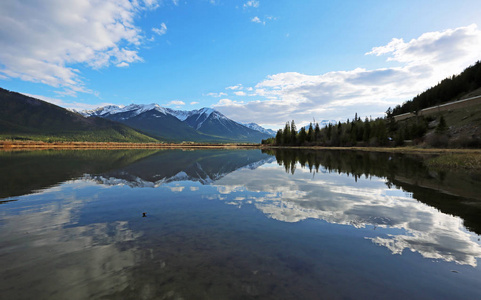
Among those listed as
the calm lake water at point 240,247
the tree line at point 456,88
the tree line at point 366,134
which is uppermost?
the tree line at point 456,88

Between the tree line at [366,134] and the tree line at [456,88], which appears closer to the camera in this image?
the tree line at [366,134]

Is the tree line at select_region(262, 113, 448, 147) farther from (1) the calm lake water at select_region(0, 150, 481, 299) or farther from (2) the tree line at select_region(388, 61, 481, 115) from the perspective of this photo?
(1) the calm lake water at select_region(0, 150, 481, 299)

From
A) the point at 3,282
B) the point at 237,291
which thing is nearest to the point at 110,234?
the point at 3,282

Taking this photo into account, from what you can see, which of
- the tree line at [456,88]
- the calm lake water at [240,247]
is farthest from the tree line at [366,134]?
the calm lake water at [240,247]

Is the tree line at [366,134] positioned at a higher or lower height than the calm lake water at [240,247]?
higher

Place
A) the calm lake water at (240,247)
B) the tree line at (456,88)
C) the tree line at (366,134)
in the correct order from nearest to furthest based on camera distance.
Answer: the calm lake water at (240,247)
the tree line at (366,134)
the tree line at (456,88)

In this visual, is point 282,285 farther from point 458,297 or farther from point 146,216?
point 146,216

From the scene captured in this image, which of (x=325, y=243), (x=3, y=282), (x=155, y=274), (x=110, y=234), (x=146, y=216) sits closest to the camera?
(x=3, y=282)

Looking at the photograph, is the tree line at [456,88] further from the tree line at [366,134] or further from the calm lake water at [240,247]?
the calm lake water at [240,247]

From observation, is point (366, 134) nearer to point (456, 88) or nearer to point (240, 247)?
point (456, 88)

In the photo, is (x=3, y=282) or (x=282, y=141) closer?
(x=3, y=282)

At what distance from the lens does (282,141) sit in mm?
173750

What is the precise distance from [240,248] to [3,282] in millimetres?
7995

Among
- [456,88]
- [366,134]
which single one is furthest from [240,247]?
[456,88]
